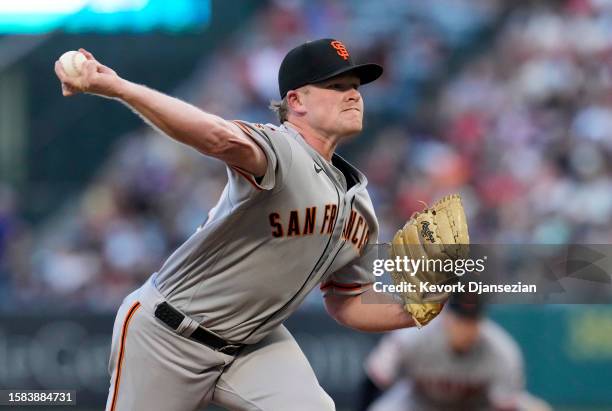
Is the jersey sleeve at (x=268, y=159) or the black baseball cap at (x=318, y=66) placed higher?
the black baseball cap at (x=318, y=66)

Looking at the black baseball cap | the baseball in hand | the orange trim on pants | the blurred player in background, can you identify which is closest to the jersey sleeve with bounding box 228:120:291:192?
the black baseball cap

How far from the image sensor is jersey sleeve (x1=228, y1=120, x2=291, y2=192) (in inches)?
135

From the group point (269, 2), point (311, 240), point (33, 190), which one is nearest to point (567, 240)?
point (269, 2)

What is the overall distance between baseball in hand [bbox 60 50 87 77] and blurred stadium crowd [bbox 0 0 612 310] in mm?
5938

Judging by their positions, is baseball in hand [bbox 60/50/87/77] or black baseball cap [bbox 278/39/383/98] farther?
black baseball cap [bbox 278/39/383/98]

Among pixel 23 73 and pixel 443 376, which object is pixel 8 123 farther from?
pixel 443 376

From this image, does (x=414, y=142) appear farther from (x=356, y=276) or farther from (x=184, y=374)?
(x=184, y=374)

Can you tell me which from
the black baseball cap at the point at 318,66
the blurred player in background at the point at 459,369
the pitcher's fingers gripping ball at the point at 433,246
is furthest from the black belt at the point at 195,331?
the blurred player in background at the point at 459,369

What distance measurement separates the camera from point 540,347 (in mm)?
8578

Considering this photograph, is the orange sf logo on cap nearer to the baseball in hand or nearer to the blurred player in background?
the baseball in hand

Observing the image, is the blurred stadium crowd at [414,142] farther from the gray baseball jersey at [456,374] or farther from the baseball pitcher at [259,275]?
the baseball pitcher at [259,275]

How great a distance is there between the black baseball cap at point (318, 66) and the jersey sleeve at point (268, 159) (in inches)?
15.5

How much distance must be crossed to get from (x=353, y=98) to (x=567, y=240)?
5848mm

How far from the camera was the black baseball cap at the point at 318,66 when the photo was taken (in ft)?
12.9
